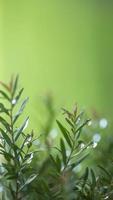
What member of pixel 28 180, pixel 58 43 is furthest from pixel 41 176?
pixel 58 43

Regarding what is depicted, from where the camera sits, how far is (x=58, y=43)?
180 centimetres

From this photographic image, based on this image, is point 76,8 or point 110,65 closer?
point 110,65

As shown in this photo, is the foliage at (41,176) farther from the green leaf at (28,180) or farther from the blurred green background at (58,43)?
the blurred green background at (58,43)

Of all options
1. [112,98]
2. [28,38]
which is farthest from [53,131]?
[28,38]

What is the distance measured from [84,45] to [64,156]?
143cm

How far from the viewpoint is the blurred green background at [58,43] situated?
168 centimetres

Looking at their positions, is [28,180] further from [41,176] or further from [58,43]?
[58,43]

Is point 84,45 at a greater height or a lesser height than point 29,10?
lesser

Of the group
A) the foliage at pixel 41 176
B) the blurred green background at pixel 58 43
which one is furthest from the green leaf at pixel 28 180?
the blurred green background at pixel 58 43

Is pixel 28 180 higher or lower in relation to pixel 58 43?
lower

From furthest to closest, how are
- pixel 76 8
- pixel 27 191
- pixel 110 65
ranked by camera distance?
1. pixel 76 8
2. pixel 110 65
3. pixel 27 191

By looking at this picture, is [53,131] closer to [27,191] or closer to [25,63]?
[27,191]

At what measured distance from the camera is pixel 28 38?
1826mm

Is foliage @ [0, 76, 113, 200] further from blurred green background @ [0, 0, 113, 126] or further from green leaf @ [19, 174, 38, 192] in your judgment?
blurred green background @ [0, 0, 113, 126]
